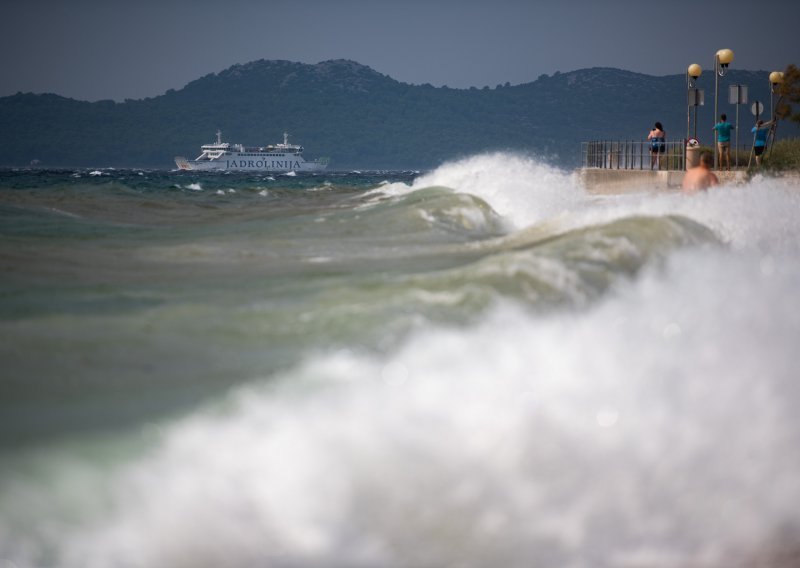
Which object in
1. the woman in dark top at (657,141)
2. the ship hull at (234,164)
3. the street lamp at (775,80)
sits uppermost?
the street lamp at (775,80)

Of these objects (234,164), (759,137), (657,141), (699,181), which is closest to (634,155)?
(657,141)

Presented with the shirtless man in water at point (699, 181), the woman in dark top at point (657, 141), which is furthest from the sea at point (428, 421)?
the woman in dark top at point (657, 141)

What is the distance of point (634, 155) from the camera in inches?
1391

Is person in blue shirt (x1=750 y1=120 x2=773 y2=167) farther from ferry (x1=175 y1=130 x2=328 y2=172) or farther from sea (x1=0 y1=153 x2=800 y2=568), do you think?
ferry (x1=175 y1=130 x2=328 y2=172)

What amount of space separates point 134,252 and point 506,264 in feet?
28.9

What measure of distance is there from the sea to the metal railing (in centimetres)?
2484

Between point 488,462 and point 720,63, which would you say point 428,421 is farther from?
point 720,63

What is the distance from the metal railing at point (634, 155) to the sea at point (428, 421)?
24.8 metres

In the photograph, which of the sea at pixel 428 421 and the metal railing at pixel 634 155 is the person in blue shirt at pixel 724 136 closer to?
the metal railing at pixel 634 155

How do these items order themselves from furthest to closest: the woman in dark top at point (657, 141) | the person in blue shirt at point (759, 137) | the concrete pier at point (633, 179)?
the woman in dark top at point (657, 141) < the person in blue shirt at point (759, 137) < the concrete pier at point (633, 179)

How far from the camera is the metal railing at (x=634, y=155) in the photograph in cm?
3441

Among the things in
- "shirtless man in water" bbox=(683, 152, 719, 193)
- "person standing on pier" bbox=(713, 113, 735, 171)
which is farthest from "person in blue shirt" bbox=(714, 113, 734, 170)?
"shirtless man in water" bbox=(683, 152, 719, 193)

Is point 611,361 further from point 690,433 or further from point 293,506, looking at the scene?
point 293,506

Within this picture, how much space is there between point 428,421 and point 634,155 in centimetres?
3053
